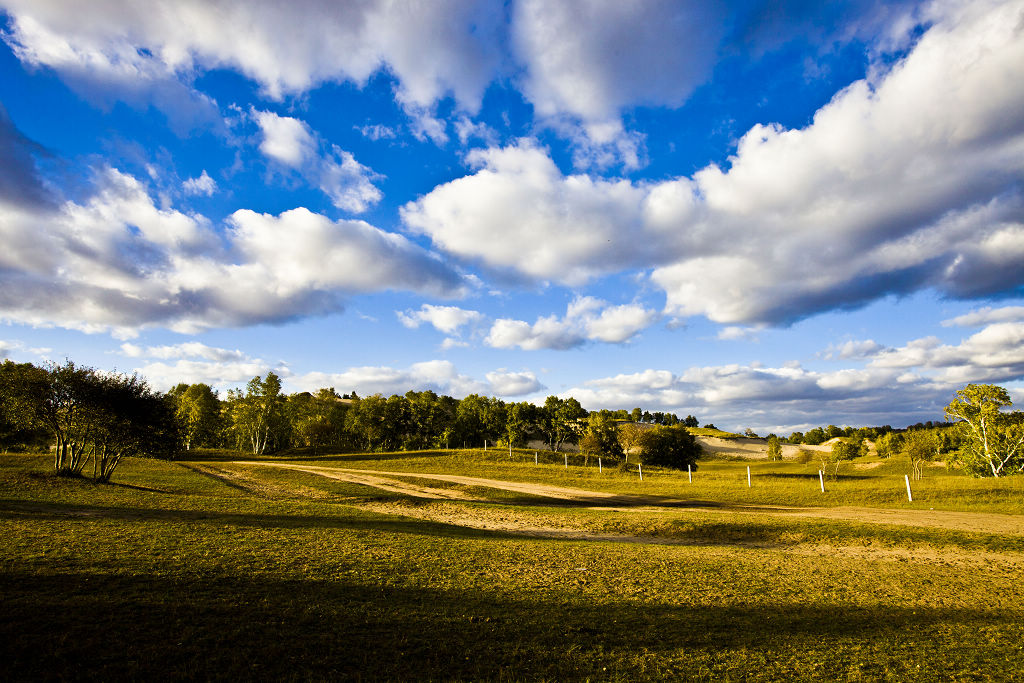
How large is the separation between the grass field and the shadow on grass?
0.14ft

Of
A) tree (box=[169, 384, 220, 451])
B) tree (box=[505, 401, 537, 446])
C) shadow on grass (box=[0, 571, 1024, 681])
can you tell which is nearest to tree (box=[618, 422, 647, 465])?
tree (box=[505, 401, 537, 446])

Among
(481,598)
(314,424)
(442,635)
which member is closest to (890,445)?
(481,598)

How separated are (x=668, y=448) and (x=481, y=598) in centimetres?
7598

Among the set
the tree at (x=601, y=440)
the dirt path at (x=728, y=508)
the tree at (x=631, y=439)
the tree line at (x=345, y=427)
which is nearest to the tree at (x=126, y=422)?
A: the tree line at (x=345, y=427)

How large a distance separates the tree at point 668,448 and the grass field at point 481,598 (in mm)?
58244

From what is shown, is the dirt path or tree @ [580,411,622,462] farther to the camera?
tree @ [580,411,622,462]

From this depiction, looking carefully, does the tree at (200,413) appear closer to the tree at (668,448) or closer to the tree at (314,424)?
the tree at (314,424)

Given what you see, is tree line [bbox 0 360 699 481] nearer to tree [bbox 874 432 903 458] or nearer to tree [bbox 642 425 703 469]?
tree [bbox 642 425 703 469]

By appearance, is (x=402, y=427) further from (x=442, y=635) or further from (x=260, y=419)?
(x=442, y=635)

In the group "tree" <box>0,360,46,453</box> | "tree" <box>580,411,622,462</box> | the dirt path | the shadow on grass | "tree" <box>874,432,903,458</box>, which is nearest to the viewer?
the shadow on grass

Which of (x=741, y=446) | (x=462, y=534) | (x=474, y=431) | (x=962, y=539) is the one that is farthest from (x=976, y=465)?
(x=741, y=446)

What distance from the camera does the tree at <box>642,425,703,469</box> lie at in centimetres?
7762

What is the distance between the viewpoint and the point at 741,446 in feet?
542

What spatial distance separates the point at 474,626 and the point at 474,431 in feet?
312
